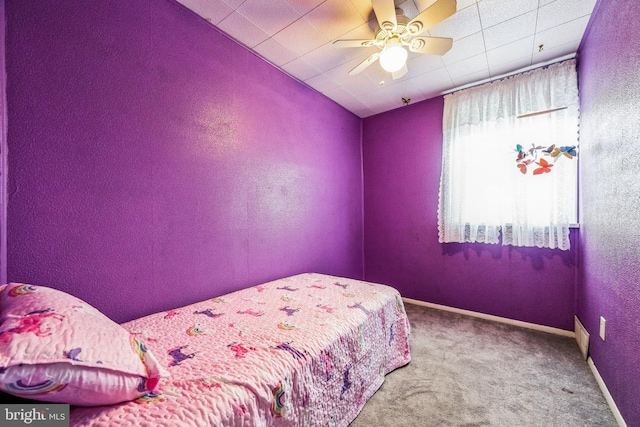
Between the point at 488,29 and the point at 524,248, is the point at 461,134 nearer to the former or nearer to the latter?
the point at 488,29

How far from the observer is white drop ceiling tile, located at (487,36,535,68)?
2.12 metres

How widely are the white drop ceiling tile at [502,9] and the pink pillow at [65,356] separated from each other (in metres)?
2.74

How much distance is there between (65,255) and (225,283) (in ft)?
3.24

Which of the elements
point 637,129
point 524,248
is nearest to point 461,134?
point 524,248

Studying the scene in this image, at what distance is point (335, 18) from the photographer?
1.84 meters

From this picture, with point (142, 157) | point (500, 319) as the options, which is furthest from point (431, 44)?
point (500, 319)

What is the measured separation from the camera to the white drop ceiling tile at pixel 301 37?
1.95 m

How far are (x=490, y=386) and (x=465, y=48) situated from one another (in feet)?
8.83

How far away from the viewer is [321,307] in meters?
1.67

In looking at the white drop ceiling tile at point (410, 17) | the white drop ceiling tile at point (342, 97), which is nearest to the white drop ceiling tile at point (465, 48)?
the white drop ceiling tile at point (410, 17)

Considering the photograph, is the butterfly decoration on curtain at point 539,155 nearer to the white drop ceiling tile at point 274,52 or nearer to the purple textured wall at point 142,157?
the purple textured wall at point 142,157

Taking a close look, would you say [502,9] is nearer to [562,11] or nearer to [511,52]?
A: [562,11]

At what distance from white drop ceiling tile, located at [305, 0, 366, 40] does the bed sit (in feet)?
6.79

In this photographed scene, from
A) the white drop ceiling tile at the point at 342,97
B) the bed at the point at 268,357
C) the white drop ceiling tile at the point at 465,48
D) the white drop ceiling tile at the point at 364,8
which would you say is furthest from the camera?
the white drop ceiling tile at the point at 342,97
